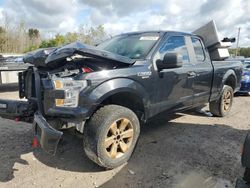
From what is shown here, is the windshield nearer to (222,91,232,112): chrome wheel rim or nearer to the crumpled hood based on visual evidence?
the crumpled hood

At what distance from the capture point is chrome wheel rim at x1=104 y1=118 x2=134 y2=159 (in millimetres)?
3680

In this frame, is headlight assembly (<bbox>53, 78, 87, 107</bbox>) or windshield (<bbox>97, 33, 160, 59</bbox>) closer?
headlight assembly (<bbox>53, 78, 87, 107</bbox>)

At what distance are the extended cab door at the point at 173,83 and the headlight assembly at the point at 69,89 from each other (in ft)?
4.56

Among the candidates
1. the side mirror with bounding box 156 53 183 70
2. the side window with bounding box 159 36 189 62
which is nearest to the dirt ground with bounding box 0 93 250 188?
the side mirror with bounding box 156 53 183 70

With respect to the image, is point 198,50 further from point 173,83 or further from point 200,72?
point 173,83

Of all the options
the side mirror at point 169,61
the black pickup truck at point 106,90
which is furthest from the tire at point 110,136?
the side mirror at point 169,61

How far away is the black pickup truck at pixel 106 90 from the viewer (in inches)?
133

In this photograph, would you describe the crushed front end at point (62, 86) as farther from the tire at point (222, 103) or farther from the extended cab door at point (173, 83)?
the tire at point (222, 103)

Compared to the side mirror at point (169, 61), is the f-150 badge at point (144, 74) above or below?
below

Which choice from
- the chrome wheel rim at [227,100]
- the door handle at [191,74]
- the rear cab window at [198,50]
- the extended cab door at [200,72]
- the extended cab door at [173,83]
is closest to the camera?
the extended cab door at [173,83]

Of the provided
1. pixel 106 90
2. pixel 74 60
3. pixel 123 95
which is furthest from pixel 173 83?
pixel 74 60

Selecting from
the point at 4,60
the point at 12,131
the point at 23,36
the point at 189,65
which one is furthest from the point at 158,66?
the point at 23,36

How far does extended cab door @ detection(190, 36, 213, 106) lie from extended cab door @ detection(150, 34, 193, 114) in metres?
0.20

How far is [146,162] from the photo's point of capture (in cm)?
400
